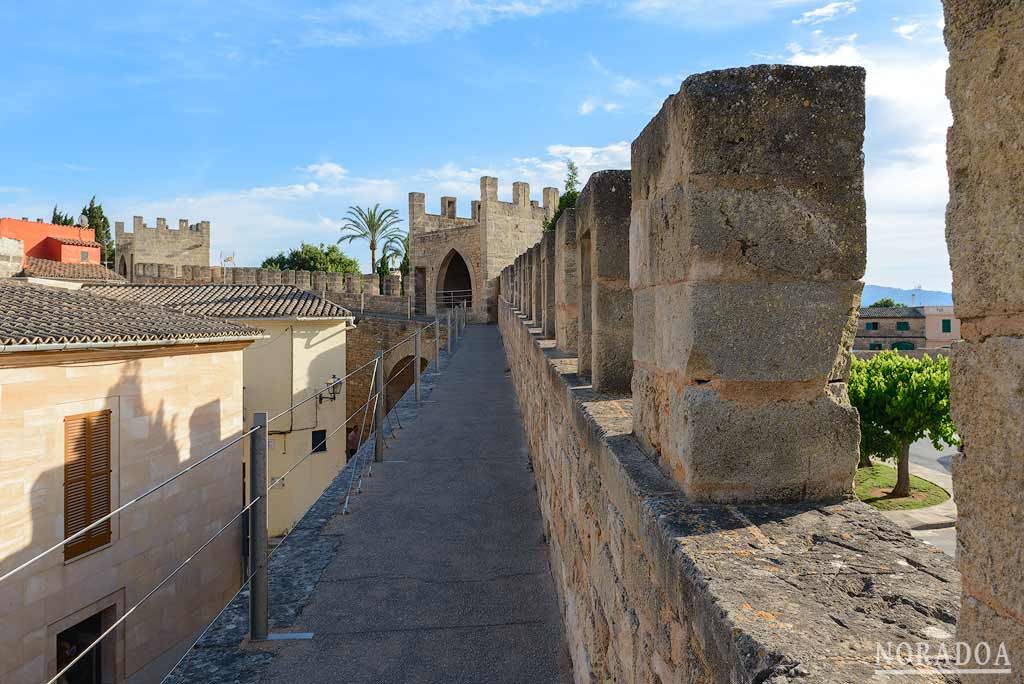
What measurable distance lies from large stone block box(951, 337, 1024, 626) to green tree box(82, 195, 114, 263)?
174 feet

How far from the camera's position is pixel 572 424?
3391 millimetres

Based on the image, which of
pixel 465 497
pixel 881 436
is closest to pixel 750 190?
pixel 465 497

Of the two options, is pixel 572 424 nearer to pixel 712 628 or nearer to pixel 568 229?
pixel 568 229

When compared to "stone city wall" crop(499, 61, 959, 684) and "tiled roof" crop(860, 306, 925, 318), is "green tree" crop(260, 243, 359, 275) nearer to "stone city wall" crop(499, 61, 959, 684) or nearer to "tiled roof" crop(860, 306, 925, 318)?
"tiled roof" crop(860, 306, 925, 318)

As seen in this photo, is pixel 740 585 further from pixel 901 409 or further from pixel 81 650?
pixel 901 409

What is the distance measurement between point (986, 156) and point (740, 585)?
2.85 feet

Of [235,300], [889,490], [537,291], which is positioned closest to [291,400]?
[235,300]

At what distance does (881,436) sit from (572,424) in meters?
17.9

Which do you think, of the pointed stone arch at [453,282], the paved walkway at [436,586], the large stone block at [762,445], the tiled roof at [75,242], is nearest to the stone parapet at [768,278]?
the large stone block at [762,445]

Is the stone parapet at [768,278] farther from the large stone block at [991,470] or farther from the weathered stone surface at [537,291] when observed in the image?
the weathered stone surface at [537,291]

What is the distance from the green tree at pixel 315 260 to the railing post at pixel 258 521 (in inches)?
1726

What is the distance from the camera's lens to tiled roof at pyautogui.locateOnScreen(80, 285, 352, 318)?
62.0 feet

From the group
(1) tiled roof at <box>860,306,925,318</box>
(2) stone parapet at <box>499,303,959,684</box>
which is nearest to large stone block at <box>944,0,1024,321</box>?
(2) stone parapet at <box>499,303,959,684</box>

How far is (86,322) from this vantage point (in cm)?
1016
